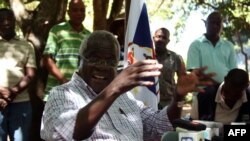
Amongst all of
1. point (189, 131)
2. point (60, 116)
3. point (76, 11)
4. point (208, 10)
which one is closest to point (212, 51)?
point (76, 11)

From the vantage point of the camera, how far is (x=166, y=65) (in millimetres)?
6023

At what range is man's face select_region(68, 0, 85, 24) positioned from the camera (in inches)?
217

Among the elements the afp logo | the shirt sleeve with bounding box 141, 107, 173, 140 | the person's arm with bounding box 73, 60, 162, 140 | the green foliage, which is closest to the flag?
the shirt sleeve with bounding box 141, 107, 173, 140

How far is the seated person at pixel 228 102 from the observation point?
4.66m

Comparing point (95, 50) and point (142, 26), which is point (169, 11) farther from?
point (95, 50)

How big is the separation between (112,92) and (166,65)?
357 cm

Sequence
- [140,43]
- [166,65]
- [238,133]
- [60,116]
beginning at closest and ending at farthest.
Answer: [238,133]
[60,116]
[140,43]
[166,65]

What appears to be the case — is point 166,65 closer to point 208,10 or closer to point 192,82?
point 192,82

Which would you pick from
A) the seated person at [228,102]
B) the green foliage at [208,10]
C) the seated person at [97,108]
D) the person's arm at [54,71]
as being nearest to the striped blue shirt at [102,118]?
the seated person at [97,108]

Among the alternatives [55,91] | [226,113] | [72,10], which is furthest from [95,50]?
[72,10]

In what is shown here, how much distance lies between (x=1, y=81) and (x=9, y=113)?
0.32m

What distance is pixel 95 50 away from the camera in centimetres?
303

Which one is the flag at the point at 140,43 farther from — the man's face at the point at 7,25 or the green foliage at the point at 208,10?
the green foliage at the point at 208,10

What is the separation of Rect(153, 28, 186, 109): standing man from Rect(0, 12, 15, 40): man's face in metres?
1.58
